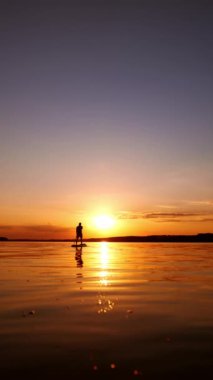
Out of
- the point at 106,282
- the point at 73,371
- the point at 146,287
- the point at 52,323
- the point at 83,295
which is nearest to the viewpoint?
the point at 73,371

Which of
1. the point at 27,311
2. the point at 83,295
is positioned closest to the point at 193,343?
the point at 27,311

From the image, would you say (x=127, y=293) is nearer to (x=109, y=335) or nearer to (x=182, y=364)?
(x=109, y=335)

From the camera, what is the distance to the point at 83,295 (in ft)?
41.1

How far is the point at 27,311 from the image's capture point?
994 centimetres

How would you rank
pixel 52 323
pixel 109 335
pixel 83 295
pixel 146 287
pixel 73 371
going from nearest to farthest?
1. pixel 73 371
2. pixel 109 335
3. pixel 52 323
4. pixel 83 295
5. pixel 146 287

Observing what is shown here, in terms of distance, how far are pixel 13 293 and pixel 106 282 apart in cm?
436

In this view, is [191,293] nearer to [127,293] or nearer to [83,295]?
[127,293]

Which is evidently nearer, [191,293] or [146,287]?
[191,293]

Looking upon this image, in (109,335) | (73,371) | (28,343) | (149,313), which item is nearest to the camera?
(73,371)

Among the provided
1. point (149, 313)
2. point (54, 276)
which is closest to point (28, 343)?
point (149, 313)

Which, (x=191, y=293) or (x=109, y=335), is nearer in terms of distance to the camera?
(x=109, y=335)

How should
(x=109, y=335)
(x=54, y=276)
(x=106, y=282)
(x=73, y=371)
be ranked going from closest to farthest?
(x=73, y=371) < (x=109, y=335) < (x=106, y=282) < (x=54, y=276)

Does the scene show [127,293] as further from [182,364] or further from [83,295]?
[182,364]

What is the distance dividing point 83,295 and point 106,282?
3.47 meters
